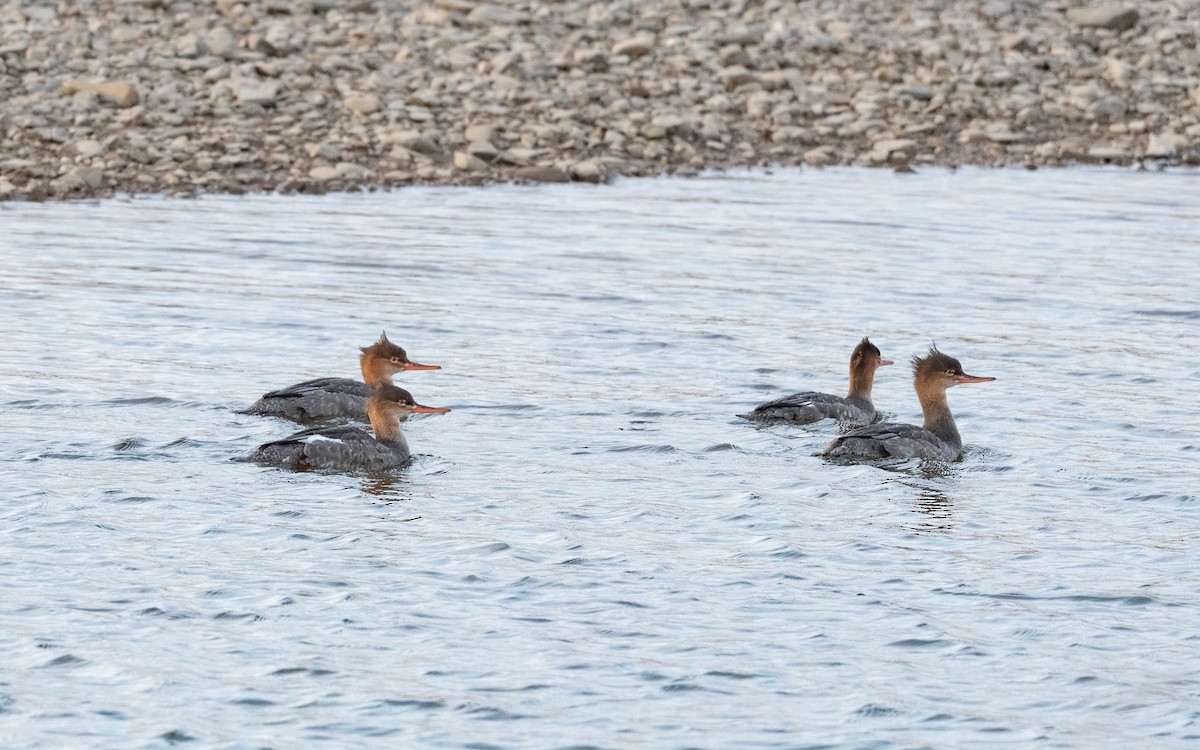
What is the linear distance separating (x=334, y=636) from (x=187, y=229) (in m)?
15.2

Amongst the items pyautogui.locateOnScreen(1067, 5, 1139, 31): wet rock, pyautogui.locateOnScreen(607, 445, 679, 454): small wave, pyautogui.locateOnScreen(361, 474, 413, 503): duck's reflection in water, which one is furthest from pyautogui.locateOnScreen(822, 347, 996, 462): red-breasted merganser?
pyautogui.locateOnScreen(1067, 5, 1139, 31): wet rock

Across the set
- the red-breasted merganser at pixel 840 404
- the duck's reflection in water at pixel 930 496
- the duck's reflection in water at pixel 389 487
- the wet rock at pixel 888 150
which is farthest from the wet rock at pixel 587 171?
the duck's reflection in water at pixel 389 487

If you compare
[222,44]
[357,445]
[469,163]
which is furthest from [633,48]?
[357,445]

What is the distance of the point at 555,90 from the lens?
31094 millimetres

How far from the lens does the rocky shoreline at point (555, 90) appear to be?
2825cm

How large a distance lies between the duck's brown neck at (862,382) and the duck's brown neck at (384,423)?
13.9ft

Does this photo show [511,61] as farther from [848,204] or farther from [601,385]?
[601,385]

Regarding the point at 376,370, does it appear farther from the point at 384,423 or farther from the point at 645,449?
the point at 645,449

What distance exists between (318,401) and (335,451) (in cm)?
156

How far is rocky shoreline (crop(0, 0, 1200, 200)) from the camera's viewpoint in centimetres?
2825

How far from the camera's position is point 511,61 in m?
31.8

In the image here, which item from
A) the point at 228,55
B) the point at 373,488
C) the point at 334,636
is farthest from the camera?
the point at 228,55

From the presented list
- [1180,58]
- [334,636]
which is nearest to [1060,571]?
[334,636]

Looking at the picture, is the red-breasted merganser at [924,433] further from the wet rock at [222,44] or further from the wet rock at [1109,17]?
the wet rock at [1109,17]
